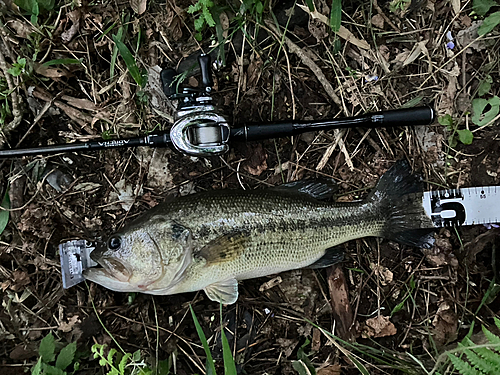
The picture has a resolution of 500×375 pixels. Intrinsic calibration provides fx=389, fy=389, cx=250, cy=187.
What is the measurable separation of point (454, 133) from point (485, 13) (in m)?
1.04

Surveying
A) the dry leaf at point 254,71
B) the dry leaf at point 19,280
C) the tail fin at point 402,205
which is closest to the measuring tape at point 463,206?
the tail fin at point 402,205

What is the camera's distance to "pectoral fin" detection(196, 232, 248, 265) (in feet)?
9.34

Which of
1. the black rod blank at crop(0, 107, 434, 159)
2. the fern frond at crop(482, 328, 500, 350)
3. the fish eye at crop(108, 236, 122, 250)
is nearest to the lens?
the fern frond at crop(482, 328, 500, 350)

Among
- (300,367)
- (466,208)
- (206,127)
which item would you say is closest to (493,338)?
(466,208)

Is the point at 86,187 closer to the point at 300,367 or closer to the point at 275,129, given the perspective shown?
the point at 275,129

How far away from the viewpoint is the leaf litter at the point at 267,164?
3.29 m

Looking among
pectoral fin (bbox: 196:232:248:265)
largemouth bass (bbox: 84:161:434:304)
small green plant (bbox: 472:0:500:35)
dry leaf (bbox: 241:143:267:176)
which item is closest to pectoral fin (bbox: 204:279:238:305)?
largemouth bass (bbox: 84:161:434:304)

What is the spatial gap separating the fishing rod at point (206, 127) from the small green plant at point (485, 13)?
88 centimetres

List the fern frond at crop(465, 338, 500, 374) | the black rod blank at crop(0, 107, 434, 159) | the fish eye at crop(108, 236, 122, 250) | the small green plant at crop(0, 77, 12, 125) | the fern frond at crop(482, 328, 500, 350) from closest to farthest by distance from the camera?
the fern frond at crop(465, 338, 500, 374)
the fern frond at crop(482, 328, 500, 350)
the fish eye at crop(108, 236, 122, 250)
the black rod blank at crop(0, 107, 434, 159)
the small green plant at crop(0, 77, 12, 125)

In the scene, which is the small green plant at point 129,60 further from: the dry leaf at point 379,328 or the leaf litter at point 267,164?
the dry leaf at point 379,328

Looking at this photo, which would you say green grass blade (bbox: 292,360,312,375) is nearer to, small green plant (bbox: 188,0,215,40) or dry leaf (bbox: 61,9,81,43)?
small green plant (bbox: 188,0,215,40)

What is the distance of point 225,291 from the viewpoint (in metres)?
3.04

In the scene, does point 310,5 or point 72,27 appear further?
point 72,27

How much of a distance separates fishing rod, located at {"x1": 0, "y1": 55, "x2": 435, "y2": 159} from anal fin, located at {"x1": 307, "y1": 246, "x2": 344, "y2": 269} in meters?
1.01
